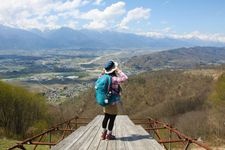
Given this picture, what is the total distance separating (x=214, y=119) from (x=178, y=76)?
79.3m

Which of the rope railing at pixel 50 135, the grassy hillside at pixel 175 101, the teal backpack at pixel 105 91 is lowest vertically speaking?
the grassy hillside at pixel 175 101

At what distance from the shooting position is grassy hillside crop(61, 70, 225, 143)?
70.3m

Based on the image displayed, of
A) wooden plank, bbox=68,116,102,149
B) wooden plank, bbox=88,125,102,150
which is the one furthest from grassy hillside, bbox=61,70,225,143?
wooden plank, bbox=88,125,102,150

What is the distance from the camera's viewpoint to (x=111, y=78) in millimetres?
10844

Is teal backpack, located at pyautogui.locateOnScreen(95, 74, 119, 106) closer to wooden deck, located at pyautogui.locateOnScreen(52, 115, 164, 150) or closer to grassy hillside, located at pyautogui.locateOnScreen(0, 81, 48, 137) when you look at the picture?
wooden deck, located at pyautogui.locateOnScreen(52, 115, 164, 150)

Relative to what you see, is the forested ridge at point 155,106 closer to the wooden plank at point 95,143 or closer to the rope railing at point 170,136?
the rope railing at point 170,136

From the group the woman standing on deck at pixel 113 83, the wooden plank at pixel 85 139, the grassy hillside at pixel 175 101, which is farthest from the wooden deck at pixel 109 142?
the grassy hillside at pixel 175 101

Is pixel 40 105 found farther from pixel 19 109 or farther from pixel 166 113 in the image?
pixel 166 113

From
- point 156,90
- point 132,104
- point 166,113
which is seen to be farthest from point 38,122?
point 156,90

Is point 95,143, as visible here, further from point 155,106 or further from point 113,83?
point 155,106

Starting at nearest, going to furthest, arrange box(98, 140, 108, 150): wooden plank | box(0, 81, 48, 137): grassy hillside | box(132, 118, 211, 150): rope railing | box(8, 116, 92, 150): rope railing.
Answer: box(8, 116, 92, 150): rope railing < box(98, 140, 108, 150): wooden plank < box(132, 118, 211, 150): rope railing < box(0, 81, 48, 137): grassy hillside

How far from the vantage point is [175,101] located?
336 feet

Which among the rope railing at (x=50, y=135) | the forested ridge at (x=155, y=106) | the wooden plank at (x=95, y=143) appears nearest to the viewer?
the rope railing at (x=50, y=135)

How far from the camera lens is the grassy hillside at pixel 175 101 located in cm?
7031
